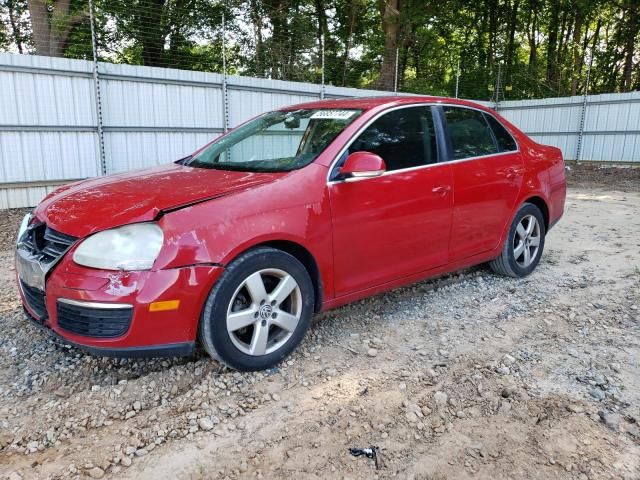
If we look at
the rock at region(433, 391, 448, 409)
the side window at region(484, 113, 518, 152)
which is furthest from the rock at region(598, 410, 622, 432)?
the side window at region(484, 113, 518, 152)

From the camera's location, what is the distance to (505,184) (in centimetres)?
422

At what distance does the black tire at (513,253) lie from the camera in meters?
4.45

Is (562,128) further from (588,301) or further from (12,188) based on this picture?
(12,188)

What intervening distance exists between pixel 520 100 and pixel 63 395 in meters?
18.4

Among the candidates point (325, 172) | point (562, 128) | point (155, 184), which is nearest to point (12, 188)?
point (155, 184)

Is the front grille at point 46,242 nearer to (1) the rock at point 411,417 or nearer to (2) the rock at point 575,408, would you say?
(1) the rock at point 411,417

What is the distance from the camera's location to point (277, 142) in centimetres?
355

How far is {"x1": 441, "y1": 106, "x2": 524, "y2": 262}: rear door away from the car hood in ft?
5.15

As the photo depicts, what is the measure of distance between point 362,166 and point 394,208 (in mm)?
470

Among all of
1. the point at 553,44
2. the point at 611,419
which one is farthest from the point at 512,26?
the point at 611,419

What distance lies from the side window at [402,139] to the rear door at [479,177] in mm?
218

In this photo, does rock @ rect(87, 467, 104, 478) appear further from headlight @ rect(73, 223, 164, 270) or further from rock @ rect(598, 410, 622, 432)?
rock @ rect(598, 410, 622, 432)

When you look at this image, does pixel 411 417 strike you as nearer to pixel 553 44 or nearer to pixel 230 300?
pixel 230 300

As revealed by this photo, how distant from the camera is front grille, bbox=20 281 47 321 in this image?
8.94 feet
